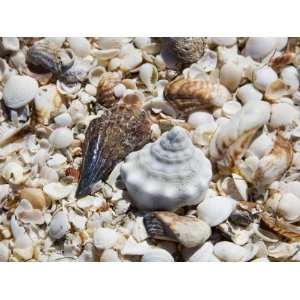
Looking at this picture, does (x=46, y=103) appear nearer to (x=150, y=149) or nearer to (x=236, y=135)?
(x=150, y=149)

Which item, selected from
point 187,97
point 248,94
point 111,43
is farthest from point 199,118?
point 111,43

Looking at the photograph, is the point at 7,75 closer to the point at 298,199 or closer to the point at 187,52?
the point at 187,52

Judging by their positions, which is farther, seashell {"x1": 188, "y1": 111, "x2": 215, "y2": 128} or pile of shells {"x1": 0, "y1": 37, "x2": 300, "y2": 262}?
seashell {"x1": 188, "y1": 111, "x2": 215, "y2": 128}

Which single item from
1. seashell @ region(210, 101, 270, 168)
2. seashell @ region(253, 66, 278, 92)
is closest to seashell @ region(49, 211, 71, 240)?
seashell @ region(210, 101, 270, 168)

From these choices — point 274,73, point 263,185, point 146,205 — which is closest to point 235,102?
point 274,73

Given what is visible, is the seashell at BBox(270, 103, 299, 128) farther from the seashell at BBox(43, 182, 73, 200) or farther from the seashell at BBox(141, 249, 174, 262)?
the seashell at BBox(43, 182, 73, 200)

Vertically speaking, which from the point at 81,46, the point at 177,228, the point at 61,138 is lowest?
the point at 177,228
